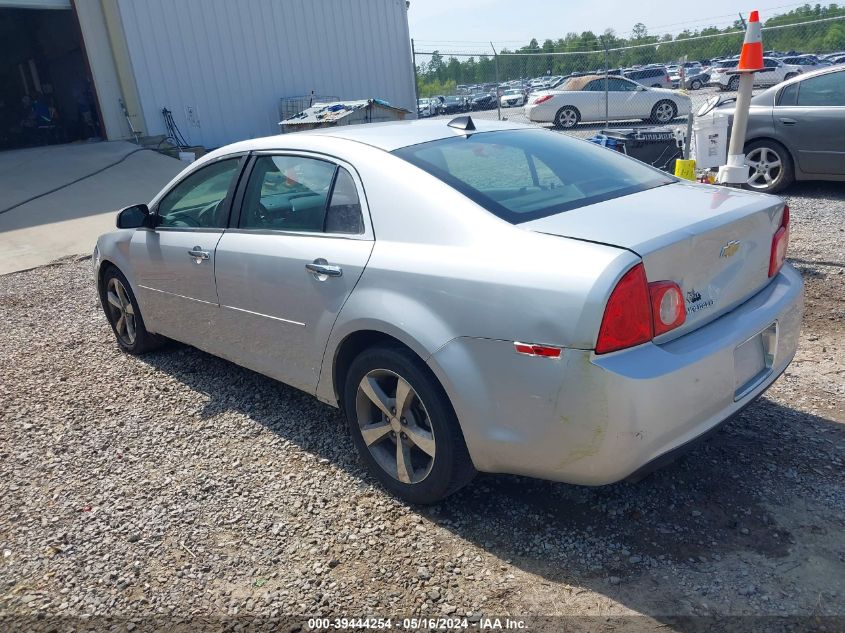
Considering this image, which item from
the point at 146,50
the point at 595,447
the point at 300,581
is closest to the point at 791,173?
the point at 595,447

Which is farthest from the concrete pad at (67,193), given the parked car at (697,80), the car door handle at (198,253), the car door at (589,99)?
the parked car at (697,80)

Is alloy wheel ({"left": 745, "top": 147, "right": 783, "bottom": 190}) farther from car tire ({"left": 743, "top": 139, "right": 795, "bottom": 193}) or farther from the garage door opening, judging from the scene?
the garage door opening

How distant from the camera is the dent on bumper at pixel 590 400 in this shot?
220 cm

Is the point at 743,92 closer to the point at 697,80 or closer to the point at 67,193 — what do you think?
the point at 67,193

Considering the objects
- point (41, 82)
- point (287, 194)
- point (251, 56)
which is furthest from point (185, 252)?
point (41, 82)

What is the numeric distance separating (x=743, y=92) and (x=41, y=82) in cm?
2147

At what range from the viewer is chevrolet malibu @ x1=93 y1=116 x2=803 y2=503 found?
2.25 meters

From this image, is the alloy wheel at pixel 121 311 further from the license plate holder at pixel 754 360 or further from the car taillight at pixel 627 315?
the license plate holder at pixel 754 360

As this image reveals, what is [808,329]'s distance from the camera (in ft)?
14.6

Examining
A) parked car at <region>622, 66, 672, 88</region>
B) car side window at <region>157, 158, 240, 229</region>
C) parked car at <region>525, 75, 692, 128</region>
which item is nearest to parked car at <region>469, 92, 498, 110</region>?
parked car at <region>622, 66, 672, 88</region>

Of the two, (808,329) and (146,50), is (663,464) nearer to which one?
(808,329)

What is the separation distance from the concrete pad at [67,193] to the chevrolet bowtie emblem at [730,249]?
27.9 ft

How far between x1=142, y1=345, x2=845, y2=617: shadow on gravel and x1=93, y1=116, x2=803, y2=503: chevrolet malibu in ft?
0.99

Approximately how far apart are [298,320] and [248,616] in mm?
1316
